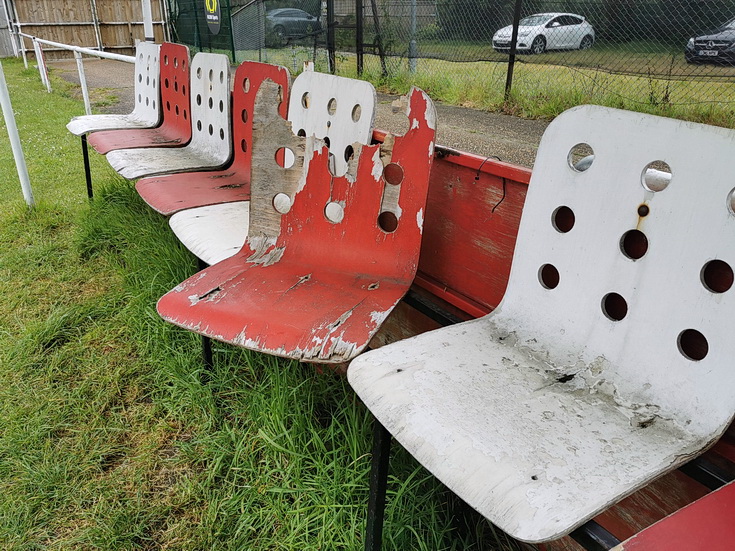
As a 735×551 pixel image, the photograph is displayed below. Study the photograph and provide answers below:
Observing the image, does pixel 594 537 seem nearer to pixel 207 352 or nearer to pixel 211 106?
pixel 207 352

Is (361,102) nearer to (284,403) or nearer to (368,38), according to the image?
(284,403)

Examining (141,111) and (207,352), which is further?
(141,111)

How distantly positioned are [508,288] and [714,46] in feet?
16.0

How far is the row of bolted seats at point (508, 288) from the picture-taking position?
1.05 m

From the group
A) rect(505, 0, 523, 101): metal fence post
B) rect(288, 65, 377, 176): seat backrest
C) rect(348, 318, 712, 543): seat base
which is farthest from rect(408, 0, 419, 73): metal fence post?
rect(348, 318, 712, 543): seat base

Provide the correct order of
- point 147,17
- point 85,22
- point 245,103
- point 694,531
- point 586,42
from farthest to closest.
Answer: point 85,22
point 586,42
point 147,17
point 245,103
point 694,531

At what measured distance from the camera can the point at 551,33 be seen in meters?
6.24

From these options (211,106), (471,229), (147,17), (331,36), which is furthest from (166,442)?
(331,36)

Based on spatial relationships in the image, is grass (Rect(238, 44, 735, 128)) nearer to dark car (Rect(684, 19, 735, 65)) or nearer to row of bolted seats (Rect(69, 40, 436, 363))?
dark car (Rect(684, 19, 735, 65))

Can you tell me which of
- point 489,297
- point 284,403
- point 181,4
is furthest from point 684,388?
point 181,4

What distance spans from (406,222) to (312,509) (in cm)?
86

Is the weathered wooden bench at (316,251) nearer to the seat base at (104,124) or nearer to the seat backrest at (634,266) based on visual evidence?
the seat backrest at (634,266)

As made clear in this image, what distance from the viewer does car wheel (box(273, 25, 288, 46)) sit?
958 centimetres

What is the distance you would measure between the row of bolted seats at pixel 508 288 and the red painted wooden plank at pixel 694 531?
5 cm
